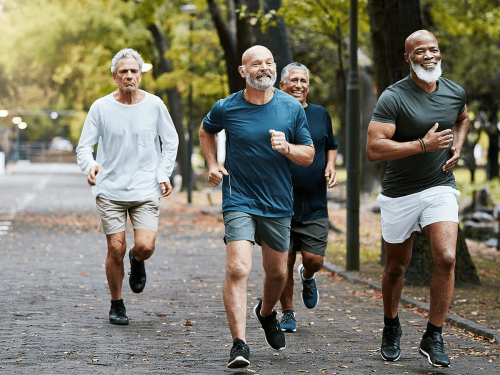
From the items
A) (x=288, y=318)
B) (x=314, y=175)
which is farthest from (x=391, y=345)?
(x=314, y=175)

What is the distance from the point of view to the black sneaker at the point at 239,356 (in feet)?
15.4

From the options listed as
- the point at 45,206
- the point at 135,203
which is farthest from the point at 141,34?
the point at 135,203

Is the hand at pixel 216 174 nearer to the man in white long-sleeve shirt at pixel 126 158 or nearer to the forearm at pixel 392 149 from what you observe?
the forearm at pixel 392 149

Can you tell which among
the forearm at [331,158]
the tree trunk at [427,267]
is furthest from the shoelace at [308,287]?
the tree trunk at [427,267]

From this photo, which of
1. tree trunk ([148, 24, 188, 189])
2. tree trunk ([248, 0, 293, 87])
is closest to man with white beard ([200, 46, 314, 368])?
tree trunk ([248, 0, 293, 87])

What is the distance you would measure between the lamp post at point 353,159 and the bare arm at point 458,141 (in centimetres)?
509

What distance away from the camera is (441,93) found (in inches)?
201

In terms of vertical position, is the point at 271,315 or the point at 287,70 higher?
the point at 287,70

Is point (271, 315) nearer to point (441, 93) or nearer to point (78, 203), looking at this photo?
point (441, 93)

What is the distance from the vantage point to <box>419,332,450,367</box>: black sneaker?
496cm

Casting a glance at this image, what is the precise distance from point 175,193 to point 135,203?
81.0 ft

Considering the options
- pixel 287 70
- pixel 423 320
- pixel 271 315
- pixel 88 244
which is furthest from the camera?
pixel 88 244

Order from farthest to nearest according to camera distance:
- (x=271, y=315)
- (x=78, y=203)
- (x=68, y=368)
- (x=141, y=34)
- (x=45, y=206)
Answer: (x=141, y=34) < (x=78, y=203) < (x=45, y=206) < (x=271, y=315) < (x=68, y=368)

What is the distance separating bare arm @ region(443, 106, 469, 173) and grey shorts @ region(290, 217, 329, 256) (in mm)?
1450
